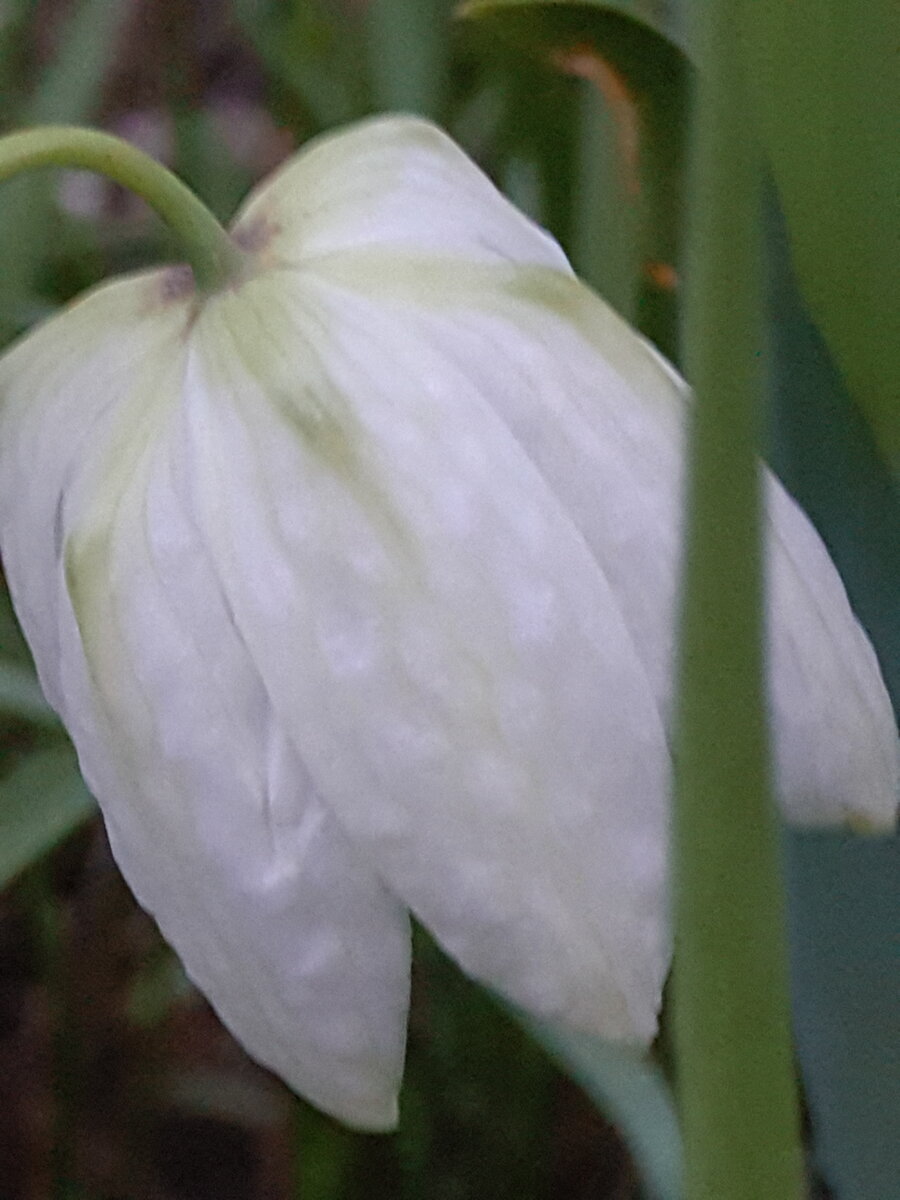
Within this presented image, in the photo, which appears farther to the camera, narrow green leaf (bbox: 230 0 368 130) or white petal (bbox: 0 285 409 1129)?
narrow green leaf (bbox: 230 0 368 130)

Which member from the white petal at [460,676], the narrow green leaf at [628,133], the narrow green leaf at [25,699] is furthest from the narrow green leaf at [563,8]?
the narrow green leaf at [25,699]

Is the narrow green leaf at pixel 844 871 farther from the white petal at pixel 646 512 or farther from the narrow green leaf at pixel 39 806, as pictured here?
the narrow green leaf at pixel 39 806

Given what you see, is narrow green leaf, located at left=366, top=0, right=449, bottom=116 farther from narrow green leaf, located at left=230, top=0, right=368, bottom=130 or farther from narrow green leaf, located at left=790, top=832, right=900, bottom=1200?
narrow green leaf, located at left=790, top=832, right=900, bottom=1200

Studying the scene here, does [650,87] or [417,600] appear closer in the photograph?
[417,600]

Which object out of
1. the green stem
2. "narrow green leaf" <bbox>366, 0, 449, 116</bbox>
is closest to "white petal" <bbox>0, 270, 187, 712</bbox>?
the green stem

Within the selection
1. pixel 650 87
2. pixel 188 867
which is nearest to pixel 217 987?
pixel 188 867

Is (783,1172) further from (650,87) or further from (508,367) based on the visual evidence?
(650,87)

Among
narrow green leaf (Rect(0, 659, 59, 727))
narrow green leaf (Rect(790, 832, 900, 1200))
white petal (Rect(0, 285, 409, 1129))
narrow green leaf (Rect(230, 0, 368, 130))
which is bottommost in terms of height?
narrow green leaf (Rect(0, 659, 59, 727))

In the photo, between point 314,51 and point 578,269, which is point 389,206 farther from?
point 314,51

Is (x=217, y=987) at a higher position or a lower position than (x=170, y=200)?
lower
